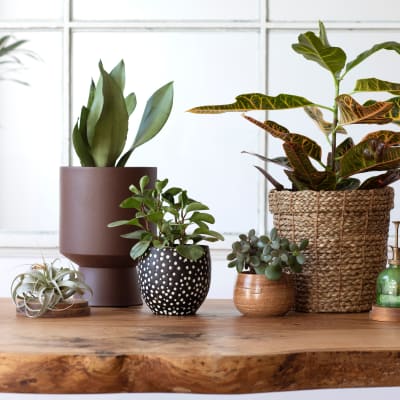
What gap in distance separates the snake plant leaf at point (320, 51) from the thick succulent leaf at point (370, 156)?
16 centimetres

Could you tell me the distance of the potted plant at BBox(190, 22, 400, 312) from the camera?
143cm

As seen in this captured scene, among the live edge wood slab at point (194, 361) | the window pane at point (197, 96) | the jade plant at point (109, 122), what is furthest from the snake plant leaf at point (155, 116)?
the window pane at point (197, 96)

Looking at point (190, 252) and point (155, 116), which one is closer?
point (190, 252)

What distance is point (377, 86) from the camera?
1.42 m

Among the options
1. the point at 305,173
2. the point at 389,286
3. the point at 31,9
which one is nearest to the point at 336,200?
the point at 305,173

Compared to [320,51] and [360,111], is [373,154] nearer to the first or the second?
[360,111]

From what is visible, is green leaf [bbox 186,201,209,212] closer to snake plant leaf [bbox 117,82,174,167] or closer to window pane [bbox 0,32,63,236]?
snake plant leaf [bbox 117,82,174,167]

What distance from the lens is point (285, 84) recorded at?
2.36 metres

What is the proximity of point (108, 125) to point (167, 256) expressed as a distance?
0.30 metres

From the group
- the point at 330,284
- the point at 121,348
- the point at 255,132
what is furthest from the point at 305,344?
the point at 255,132

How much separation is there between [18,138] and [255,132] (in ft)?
2.39

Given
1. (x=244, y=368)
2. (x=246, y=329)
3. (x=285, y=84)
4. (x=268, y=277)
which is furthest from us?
(x=285, y=84)

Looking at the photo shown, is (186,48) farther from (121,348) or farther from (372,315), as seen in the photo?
(121,348)

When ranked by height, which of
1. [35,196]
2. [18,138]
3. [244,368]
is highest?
[18,138]
